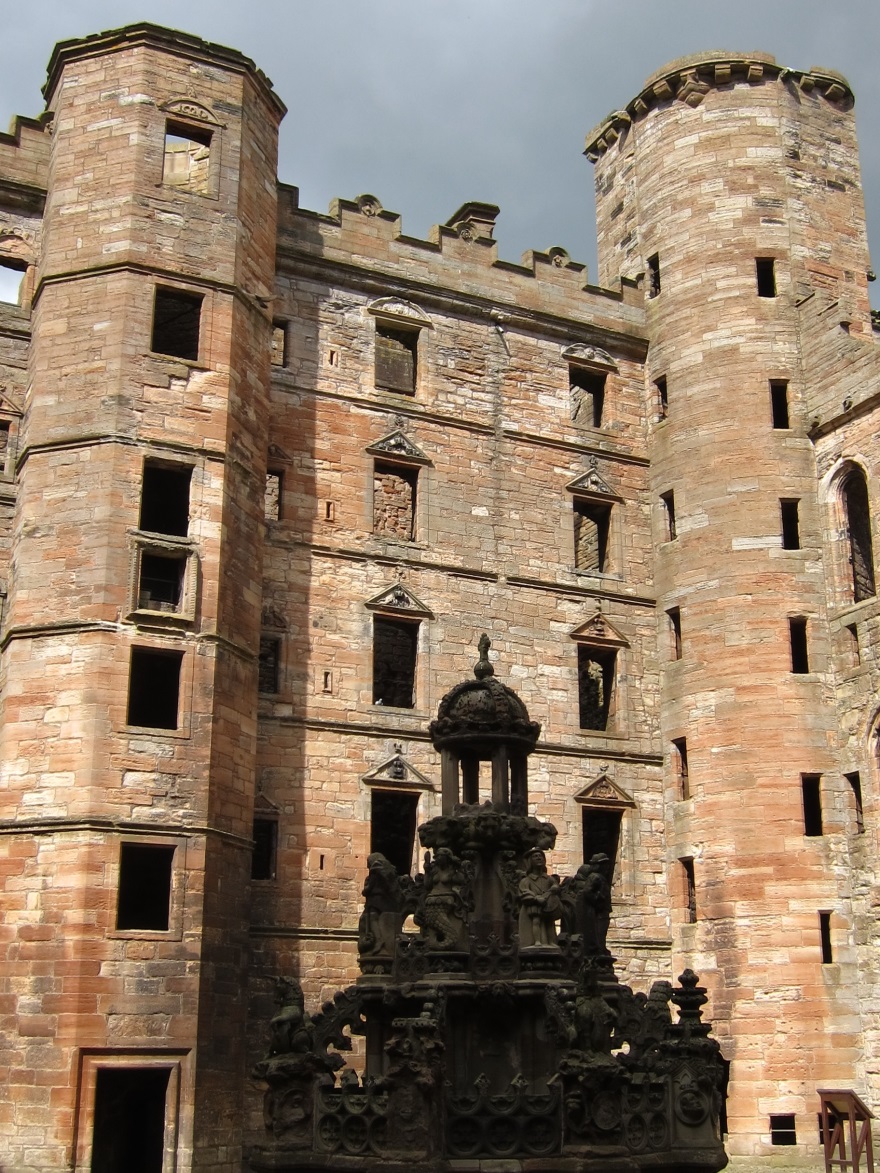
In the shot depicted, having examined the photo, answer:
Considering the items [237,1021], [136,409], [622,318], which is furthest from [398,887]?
[622,318]

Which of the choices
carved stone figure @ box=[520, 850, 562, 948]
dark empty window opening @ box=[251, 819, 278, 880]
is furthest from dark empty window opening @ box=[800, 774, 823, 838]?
carved stone figure @ box=[520, 850, 562, 948]

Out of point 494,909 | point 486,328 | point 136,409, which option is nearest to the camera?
point 494,909

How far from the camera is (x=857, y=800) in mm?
22828

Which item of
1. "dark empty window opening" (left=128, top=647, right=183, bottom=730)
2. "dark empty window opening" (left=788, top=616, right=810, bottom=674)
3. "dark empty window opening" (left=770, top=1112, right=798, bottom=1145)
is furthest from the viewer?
"dark empty window opening" (left=788, top=616, right=810, bottom=674)

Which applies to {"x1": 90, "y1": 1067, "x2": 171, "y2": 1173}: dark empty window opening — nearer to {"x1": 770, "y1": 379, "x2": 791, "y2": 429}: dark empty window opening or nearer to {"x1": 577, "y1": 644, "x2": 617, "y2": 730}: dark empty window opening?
{"x1": 577, "y1": 644, "x2": 617, "y2": 730}: dark empty window opening

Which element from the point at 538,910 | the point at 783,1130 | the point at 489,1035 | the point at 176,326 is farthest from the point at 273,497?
the point at 783,1130

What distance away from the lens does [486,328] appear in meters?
26.0

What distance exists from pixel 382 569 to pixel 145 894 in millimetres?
6450

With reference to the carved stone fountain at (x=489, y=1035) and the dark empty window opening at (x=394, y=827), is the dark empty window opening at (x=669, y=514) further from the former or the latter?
the carved stone fountain at (x=489, y=1035)

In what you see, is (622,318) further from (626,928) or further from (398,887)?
(398,887)

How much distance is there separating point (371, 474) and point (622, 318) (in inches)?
260

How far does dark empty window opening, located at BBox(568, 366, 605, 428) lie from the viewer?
88.7 ft

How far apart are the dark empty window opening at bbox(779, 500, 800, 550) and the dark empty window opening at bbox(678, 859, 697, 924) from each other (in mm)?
5585

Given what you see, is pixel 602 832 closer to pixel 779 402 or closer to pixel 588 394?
pixel 779 402
